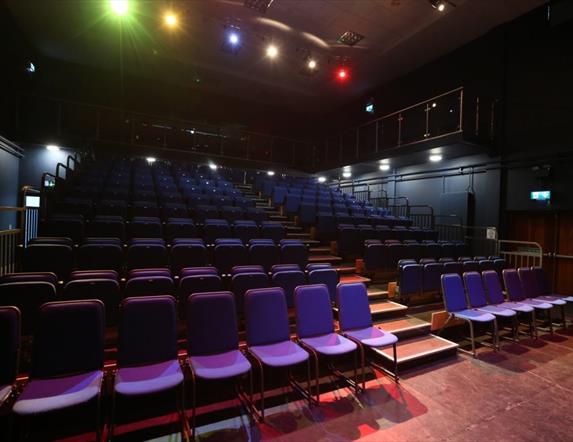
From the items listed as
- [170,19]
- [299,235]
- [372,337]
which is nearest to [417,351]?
[372,337]

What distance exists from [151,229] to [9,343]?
8.44 ft

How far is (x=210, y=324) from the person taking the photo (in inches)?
103

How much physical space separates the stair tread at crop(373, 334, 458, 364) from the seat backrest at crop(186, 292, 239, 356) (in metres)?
1.66

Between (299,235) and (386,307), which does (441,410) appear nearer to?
(386,307)

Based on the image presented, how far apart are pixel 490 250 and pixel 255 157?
27.6 feet

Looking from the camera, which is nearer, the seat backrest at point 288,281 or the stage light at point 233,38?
the seat backrest at point 288,281

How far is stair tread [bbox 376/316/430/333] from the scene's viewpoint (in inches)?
148

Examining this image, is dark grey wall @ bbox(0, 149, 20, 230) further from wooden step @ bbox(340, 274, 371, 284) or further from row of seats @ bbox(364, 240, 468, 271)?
row of seats @ bbox(364, 240, 468, 271)

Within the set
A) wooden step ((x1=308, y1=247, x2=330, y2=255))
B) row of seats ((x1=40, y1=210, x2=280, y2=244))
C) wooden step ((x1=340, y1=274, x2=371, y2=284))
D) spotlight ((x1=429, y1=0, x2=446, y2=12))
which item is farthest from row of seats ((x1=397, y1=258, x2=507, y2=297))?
spotlight ((x1=429, y1=0, x2=446, y2=12))

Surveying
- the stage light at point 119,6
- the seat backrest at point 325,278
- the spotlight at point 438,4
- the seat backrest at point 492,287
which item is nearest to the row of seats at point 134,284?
the seat backrest at point 325,278

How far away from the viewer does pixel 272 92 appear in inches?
468

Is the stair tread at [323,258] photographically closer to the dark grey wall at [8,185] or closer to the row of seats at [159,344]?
the row of seats at [159,344]

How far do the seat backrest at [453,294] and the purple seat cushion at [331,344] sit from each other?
1913mm

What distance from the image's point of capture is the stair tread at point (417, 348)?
3322mm
